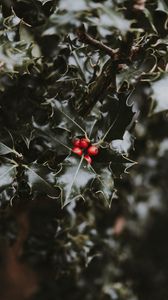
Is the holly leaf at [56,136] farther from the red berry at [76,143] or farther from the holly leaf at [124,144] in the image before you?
the holly leaf at [124,144]

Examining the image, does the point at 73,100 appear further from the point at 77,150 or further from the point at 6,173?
the point at 6,173

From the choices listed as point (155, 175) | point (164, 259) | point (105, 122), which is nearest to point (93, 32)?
point (105, 122)

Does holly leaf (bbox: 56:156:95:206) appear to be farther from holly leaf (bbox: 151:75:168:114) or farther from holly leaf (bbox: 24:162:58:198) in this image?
holly leaf (bbox: 151:75:168:114)

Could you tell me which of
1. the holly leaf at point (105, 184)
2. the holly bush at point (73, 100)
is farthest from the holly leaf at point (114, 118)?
the holly leaf at point (105, 184)

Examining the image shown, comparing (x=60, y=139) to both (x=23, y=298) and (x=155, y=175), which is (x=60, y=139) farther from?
(x=23, y=298)

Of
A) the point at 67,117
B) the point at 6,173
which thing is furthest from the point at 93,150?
the point at 6,173

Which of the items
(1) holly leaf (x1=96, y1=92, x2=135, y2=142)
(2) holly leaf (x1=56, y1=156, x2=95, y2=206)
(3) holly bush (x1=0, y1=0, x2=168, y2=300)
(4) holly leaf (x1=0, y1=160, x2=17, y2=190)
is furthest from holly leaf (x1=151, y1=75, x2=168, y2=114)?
(4) holly leaf (x1=0, y1=160, x2=17, y2=190)
